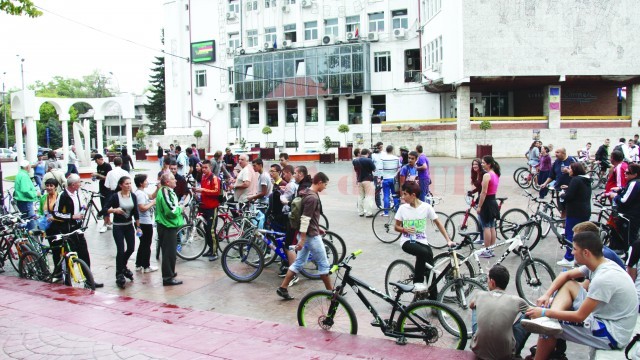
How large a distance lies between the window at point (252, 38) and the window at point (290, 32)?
10.1 ft

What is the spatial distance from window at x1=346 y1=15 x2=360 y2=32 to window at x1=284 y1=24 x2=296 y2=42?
5324 mm

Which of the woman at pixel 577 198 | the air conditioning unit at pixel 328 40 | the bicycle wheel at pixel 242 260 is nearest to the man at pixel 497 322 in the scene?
the woman at pixel 577 198

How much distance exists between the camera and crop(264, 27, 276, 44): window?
49.7 meters

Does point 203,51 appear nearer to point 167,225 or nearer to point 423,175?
point 423,175

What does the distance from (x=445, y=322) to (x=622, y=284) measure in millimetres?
1772

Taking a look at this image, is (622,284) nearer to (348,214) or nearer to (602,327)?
(602,327)

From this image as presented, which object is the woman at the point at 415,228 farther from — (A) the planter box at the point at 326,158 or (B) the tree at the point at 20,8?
(A) the planter box at the point at 326,158

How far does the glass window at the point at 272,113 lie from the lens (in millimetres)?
51259

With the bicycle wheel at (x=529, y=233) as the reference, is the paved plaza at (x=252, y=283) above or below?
below

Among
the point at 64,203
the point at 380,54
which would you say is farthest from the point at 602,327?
the point at 380,54

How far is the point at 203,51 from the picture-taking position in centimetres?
5256

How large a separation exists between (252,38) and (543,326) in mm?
48845

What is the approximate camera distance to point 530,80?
36031mm

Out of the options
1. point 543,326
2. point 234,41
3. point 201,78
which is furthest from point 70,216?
point 201,78
